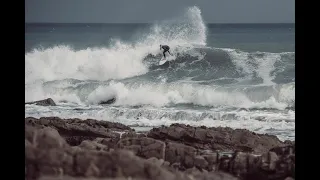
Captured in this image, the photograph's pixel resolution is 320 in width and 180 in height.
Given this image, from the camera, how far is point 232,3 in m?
4.82

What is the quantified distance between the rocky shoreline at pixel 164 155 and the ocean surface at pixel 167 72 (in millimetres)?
121

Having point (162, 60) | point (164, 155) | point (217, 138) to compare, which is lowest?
point (164, 155)

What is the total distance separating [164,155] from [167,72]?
796 mm

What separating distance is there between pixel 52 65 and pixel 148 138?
1183mm

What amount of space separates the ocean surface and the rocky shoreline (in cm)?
12

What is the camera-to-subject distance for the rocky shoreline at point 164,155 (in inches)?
181

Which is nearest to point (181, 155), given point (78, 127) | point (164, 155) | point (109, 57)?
point (164, 155)

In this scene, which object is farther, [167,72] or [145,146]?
[167,72]

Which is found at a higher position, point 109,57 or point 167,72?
point 109,57

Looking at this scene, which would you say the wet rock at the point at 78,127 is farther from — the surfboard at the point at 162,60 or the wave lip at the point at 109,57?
the surfboard at the point at 162,60

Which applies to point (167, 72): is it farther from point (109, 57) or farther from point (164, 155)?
point (164, 155)

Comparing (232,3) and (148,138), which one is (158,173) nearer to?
(148,138)

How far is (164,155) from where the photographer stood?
470 centimetres

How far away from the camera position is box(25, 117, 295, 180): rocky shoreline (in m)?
4.59
